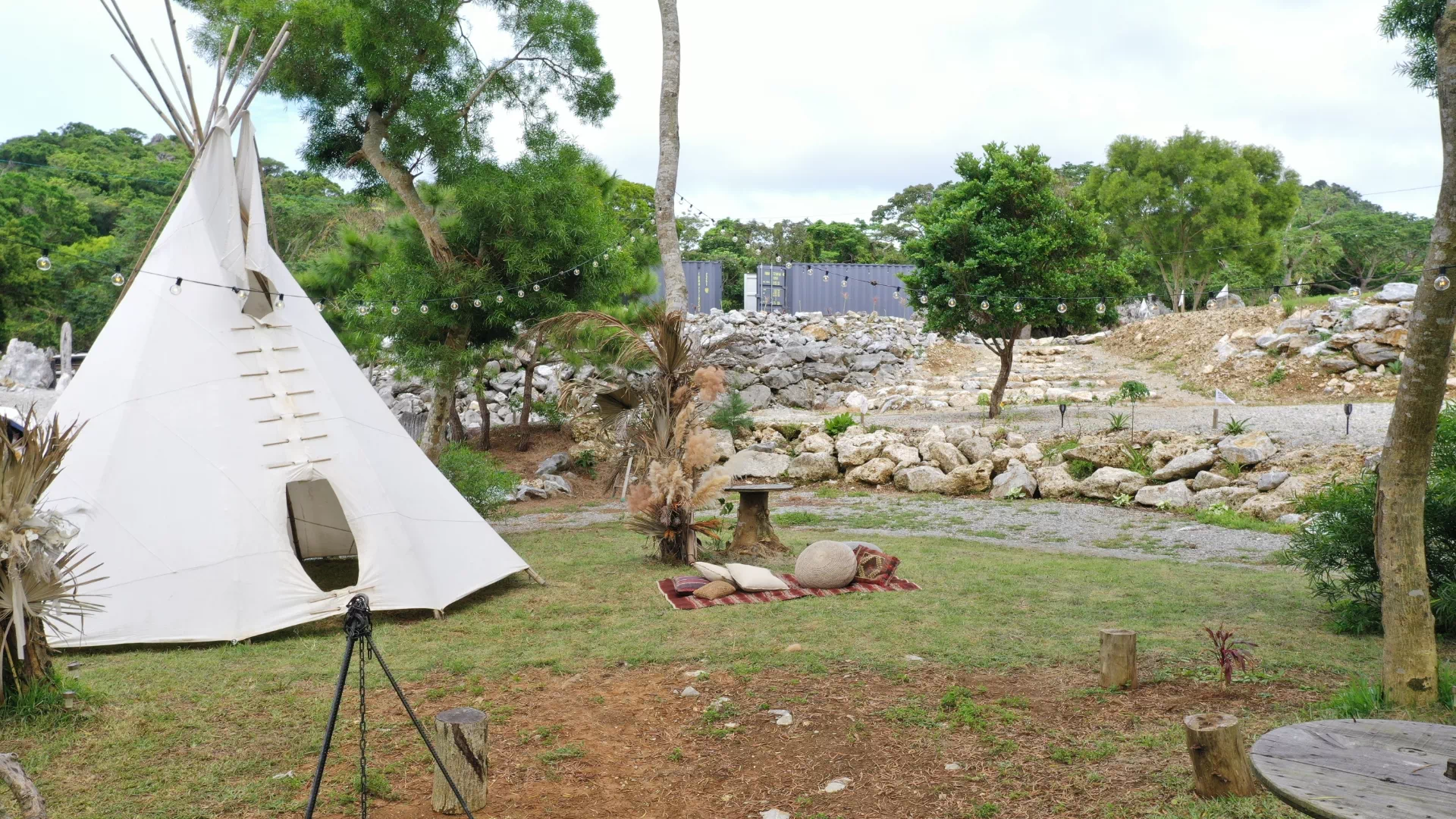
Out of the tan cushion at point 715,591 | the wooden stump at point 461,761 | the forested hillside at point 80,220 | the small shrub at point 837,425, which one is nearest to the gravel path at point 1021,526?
the small shrub at point 837,425

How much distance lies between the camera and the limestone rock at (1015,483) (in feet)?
44.1

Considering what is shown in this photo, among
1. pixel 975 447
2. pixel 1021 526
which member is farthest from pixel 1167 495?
pixel 975 447

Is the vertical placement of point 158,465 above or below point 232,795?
above

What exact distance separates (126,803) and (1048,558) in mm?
7793

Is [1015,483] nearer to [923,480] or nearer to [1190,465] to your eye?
[923,480]

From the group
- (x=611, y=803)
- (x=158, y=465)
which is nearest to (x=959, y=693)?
(x=611, y=803)

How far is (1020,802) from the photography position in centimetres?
397

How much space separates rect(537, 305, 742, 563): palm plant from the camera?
8891 millimetres

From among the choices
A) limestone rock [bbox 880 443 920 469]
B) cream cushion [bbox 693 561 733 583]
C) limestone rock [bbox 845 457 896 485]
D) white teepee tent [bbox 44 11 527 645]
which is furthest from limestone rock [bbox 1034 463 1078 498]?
white teepee tent [bbox 44 11 527 645]

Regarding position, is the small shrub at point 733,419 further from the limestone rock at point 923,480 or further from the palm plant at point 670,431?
the palm plant at point 670,431

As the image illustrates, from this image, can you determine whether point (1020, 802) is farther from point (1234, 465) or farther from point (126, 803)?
point (1234, 465)

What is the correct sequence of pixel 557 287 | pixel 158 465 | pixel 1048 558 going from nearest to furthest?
pixel 158 465, pixel 1048 558, pixel 557 287

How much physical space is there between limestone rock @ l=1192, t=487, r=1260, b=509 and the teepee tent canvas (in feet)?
27.7

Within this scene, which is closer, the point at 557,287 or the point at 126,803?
the point at 126,803
